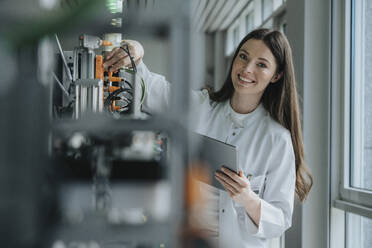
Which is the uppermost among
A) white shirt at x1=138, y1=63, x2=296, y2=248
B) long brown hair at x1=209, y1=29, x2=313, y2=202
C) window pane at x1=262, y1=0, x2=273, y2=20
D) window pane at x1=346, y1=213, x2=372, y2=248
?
window pane at x1=262, y1=0, x2=273, y2=20

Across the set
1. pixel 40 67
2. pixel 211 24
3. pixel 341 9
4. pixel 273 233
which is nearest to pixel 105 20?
pixel 40 67

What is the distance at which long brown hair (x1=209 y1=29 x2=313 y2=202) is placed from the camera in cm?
173

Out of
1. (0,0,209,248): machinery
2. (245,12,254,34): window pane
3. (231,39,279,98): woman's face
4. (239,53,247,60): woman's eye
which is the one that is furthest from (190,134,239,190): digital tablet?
(245,12,254,34): window pane

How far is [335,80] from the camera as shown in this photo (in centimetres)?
244

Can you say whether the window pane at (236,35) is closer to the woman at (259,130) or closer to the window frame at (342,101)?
the window frame at (342,101)

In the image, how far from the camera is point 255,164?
176 cm

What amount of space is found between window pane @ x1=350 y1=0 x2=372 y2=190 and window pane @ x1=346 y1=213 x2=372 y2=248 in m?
0.19

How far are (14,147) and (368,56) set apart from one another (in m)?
2.27

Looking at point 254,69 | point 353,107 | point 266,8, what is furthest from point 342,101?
point 266,8

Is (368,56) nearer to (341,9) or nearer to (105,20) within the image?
(341,9)

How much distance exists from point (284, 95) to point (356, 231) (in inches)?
43.8

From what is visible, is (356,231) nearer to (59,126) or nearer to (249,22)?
(59,126)

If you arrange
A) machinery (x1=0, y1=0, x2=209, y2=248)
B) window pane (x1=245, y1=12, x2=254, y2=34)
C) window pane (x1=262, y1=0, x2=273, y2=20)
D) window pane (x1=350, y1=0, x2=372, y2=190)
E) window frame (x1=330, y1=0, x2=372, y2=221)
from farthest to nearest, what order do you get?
window pane (x1=245, y1=12, x2=254, y2=34) < window pane (x1=262, y1=0, x2=273, y2=20) < window frame (x1=330, y1=0, x2=372, y2=221) < window pane (x1=350, y1=0, x2=372, y2=190) < machinery (x1=0, y1=0, x2=209, y2=248)

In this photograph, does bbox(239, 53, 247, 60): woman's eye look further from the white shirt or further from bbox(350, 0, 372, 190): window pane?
bbox(350, 0, 372, 190): window pane
